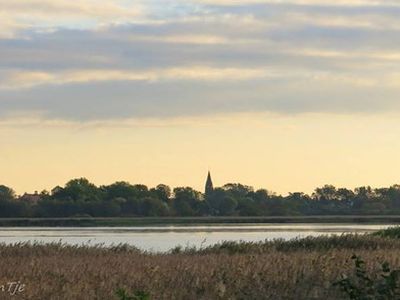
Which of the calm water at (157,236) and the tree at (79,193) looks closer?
the calm water at (157,236)

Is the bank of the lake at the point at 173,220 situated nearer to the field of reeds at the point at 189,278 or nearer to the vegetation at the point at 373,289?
the field of reeds at the point at 189,278

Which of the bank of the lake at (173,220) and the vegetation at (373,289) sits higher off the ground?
the bank of the lake at (173,220)

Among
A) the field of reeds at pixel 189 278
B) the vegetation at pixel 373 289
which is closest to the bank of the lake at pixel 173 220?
the field of reeds at pixel 189 278

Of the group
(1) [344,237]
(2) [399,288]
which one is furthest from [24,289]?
(1) [344,237]

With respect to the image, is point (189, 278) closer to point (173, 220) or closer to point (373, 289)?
point (373, 289)

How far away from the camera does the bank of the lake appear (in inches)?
3878

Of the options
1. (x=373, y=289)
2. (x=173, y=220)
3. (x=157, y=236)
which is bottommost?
(x=373, y=289)

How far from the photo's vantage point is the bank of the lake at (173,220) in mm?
98500

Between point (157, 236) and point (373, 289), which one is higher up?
point (157, 236)

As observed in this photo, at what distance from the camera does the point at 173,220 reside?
4129 inches

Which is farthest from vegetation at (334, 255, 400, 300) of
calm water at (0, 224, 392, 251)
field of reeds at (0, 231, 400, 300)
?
calm water at (0, 224, 392, 251)

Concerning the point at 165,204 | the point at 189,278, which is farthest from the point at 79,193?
the point at 189,278

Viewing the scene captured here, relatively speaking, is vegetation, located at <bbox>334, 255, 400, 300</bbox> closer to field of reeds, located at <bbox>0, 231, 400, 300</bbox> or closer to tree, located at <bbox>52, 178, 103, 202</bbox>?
field of reeds, located at <bbox>0, 231, 400, 300</bbox>

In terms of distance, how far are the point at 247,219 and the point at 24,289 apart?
92.2 metres
